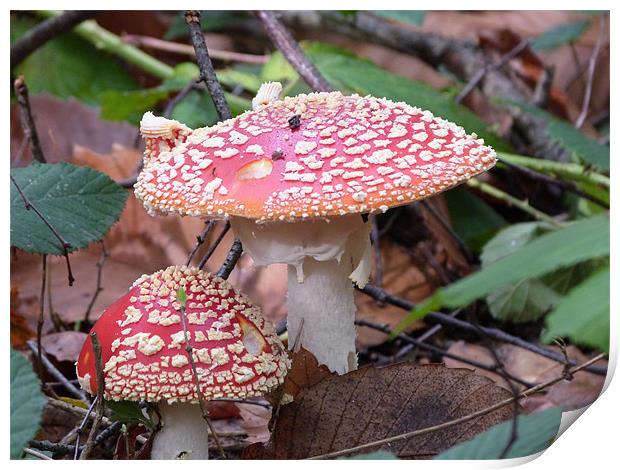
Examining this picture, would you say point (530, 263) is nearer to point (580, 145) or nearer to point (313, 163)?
point (313, 163)

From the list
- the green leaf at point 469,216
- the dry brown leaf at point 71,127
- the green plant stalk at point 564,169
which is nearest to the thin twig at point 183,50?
the dry brown leaf at point 71,127

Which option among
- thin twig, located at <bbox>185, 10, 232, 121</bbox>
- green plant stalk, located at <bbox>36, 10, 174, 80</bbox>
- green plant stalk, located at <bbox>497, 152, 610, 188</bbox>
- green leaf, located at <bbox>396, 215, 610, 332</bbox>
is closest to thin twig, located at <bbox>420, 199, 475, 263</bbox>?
green plant stalk, located at <bbox>497, 152, 610, 188</bbox>

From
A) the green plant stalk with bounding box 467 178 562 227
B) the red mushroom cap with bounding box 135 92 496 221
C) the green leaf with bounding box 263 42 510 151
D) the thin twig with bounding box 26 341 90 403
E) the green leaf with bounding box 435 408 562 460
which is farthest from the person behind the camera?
the green plant stalk with bounding box 467 178 562 227

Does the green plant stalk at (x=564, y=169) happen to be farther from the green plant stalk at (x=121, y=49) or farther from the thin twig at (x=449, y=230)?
the green plant stalk at (x=121, y=49)

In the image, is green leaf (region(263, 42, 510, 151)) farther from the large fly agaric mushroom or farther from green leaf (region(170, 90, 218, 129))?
the large fly agaric mushroom
